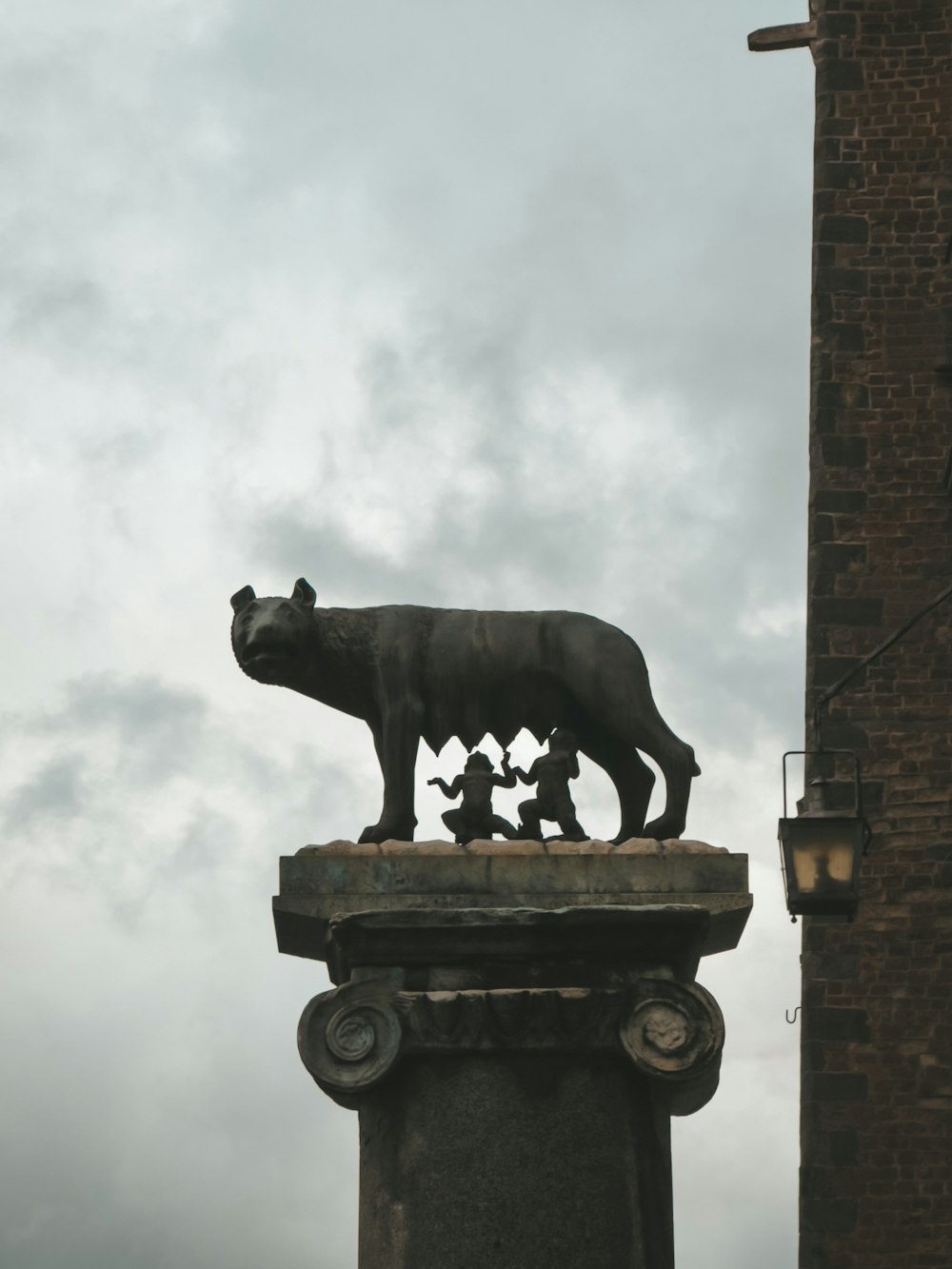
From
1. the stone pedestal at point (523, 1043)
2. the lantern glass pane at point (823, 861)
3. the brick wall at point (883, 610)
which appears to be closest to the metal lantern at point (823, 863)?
the lantern glass pane at point (823, 861)

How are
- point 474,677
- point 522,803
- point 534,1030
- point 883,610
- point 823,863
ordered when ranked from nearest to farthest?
point 534,1030, point 522,803, point 474,677, point 823,863, point 883,610

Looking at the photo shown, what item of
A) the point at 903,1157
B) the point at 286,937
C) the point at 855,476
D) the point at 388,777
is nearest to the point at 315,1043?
the point at 286,937

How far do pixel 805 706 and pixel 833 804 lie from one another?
945 millimetres

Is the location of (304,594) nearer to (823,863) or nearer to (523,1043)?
(523,1043)

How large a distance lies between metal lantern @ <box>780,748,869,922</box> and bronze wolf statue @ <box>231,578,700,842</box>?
12.8ft

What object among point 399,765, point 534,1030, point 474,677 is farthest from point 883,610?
point 534,1030

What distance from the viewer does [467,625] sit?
8.68 metres

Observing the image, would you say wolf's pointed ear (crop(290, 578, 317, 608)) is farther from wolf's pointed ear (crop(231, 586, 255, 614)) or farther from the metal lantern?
the metal lantern

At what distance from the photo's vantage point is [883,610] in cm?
2428

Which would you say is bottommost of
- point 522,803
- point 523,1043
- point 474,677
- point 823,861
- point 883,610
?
point 523,1043

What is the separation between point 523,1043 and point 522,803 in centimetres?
81

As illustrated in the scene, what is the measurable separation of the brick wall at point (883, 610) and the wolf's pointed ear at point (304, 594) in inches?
586

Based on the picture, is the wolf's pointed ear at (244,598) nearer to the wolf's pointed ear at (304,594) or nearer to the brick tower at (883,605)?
the wolf's pointed ear at (304,594)

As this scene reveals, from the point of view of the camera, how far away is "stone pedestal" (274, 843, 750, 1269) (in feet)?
25.4
